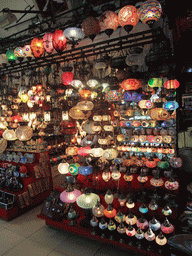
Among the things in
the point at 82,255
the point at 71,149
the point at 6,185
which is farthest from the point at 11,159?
the point at 82,255

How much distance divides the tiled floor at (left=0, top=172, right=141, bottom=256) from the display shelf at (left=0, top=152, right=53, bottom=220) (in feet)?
1.00

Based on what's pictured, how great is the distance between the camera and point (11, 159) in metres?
5.02

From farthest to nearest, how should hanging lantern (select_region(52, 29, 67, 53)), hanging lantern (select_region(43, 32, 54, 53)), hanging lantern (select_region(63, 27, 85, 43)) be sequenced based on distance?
1. hanging lantern (select_region(43, 32, 54, 53))
2. hanging lantern (select_region(52, 29, 67, 53))
3. hanging lantern (select_region(63, 27, 85, 43))

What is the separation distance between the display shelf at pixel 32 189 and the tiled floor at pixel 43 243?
31 cm

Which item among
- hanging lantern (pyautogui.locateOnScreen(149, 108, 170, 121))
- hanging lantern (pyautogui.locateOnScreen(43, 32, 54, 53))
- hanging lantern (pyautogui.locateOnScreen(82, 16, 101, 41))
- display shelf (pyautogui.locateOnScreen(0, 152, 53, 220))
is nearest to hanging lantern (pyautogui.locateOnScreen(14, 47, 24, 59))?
hanging lantern (pyautogui.locateOnScreen(43, 32, 54, 53))

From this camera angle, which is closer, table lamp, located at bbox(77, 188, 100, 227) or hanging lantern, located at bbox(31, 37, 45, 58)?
table lamp, located at bbox(77, 188, 100, 227)

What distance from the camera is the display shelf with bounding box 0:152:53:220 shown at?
158 inches

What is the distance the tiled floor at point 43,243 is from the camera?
114 inches

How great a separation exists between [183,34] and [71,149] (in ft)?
8.81

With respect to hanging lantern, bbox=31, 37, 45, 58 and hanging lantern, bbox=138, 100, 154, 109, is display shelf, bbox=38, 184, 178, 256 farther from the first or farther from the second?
hanging lantern, bbox=31, 37, 45, 58

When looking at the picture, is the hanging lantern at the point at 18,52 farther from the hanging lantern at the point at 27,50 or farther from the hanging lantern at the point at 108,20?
Answer: the hanging lantern at the point at 108,20

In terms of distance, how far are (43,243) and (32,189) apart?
149cm

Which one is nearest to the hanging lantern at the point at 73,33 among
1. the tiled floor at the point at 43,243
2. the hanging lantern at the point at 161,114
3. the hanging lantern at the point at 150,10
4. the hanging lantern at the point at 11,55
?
the hanging lantern at the point at 150,10

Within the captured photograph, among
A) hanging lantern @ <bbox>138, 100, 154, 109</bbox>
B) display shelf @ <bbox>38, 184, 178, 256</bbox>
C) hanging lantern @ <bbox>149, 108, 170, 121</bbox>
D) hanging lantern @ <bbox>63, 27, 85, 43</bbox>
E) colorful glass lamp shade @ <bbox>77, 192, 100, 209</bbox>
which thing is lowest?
display shelf @ <bbox>38, 184, 178, 256</bbox>
